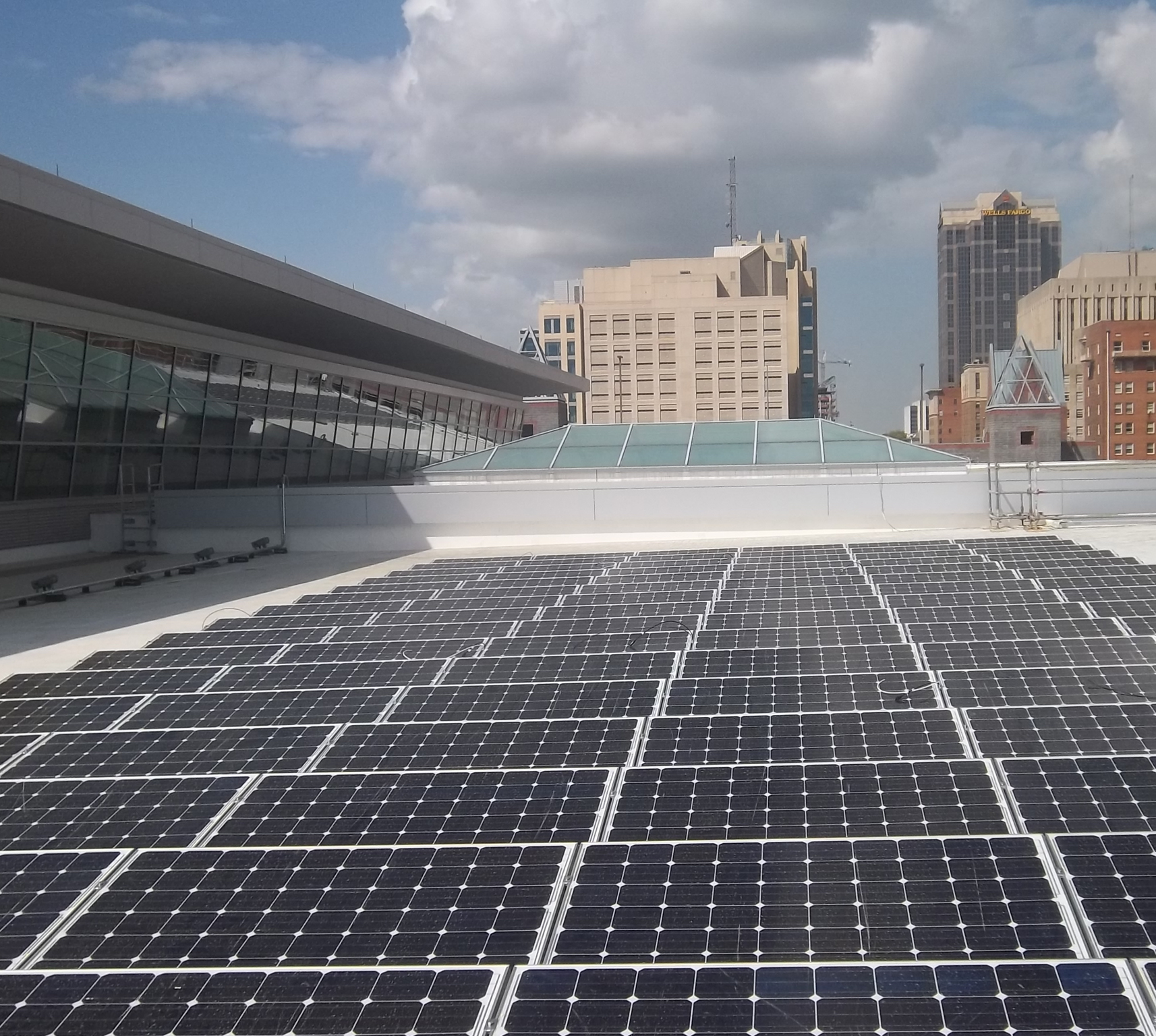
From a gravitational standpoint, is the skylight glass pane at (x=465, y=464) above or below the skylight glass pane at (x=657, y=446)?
below

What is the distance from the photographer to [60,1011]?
5.84 metres

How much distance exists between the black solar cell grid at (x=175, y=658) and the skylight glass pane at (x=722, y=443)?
16.5m

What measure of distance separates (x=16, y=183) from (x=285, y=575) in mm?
10446

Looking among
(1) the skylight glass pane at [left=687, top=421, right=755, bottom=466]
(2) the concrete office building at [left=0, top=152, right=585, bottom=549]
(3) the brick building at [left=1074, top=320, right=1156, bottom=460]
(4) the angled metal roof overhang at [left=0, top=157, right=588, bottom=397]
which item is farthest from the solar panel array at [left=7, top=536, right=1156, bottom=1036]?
(3) the brick building at [left=1074, top=320, right=1156, bottom=460]

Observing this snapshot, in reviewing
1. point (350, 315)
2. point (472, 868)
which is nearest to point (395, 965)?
point (472, 868)

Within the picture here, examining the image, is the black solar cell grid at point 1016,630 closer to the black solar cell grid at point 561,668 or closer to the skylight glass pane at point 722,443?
the black solar cell grid at point 561,668

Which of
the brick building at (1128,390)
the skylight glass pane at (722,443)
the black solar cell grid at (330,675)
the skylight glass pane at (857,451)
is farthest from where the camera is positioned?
the brick building at (1128,390)

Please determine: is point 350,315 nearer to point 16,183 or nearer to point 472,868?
point 16,183

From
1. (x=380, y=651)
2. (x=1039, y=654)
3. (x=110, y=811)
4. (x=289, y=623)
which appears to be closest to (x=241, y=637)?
(x=289, y=623)

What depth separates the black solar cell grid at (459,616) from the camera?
55.5ft

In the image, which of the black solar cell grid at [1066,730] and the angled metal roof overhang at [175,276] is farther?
the angled metal roof overhang at [175,276]

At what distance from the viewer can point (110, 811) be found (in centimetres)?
923

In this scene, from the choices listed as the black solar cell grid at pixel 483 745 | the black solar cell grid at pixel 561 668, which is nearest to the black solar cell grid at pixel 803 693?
the black solar cell grid at pixel 561 668

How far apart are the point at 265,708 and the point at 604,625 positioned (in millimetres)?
5455
